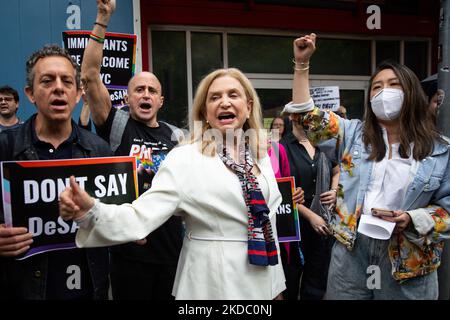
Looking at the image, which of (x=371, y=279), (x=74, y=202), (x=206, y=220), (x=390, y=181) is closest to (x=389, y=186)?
(x=390, y=181)

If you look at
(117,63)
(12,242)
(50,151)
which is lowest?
(12,242)

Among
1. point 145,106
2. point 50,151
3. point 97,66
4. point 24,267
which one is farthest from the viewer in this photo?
point 145,106

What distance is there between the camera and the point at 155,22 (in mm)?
6469

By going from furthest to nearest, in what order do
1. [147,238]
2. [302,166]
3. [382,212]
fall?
[302,166] < [147,238] < [382,212]

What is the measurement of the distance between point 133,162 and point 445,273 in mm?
2636

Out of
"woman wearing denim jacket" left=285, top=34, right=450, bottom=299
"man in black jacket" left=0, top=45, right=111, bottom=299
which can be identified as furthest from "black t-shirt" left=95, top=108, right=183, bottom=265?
"woman wearing denim jacket" left=285, top=34, right=450, bottom=299

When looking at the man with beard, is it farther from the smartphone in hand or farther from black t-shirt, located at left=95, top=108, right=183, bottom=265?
the smartphone in hand

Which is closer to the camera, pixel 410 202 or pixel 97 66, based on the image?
pixel 410 202

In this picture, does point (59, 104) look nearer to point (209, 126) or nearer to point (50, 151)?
point (50, 151)

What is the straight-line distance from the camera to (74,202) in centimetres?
167

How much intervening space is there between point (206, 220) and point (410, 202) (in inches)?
47.2

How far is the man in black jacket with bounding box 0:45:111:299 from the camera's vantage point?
2.05 m

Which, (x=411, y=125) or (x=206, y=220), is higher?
(x=411, y=125)
